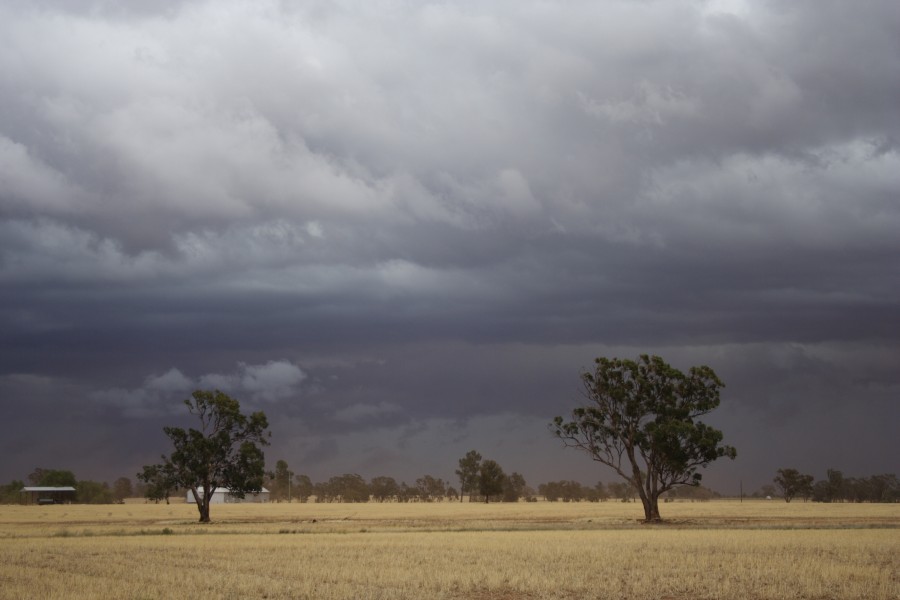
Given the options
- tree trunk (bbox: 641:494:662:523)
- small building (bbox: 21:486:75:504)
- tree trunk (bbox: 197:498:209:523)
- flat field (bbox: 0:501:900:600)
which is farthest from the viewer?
small building (bbox: 21:486:75:504)

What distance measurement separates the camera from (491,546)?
45000 mm

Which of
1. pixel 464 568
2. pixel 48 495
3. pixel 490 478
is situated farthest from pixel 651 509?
pixel 48 495

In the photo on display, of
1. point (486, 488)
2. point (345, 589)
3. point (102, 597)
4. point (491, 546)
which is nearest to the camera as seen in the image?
point (102, 597)

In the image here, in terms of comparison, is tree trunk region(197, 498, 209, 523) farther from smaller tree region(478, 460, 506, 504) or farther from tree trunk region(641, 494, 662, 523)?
smaller tree region(478, 460, 506, 504)

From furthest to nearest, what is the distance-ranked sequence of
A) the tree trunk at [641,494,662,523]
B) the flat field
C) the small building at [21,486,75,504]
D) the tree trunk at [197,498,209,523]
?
the small building at [21,486,75,504]
the tree trunk at [197,498,209,523]
the tree trunk at [641,494,662,523]
the flat field

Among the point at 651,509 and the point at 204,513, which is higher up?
the point at 204,513

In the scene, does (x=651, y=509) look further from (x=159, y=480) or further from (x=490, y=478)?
(x=490, y=478)

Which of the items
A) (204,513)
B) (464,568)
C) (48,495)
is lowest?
(48,495)

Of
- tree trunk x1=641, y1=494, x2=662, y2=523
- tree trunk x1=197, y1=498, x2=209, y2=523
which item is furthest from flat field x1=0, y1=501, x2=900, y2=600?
tree trunk x1=197, y1=498, x2=209, y2=523

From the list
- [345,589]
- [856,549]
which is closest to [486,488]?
[856,549]

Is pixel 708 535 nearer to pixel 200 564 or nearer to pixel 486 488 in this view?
pixel 200 564

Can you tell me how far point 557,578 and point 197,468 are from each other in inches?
2422

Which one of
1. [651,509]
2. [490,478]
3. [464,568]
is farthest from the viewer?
[490,478]

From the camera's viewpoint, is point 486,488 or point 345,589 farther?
point 486,488
